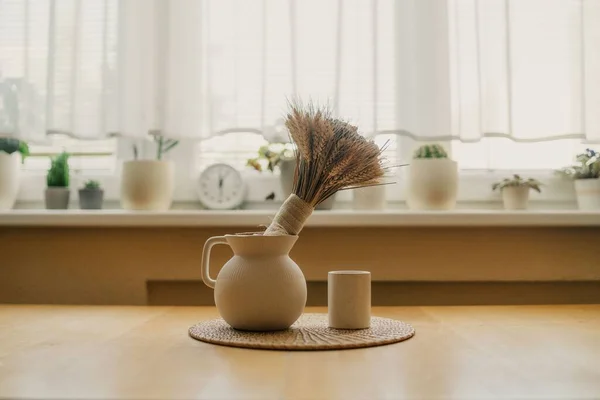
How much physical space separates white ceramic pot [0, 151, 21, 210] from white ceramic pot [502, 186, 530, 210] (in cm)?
142

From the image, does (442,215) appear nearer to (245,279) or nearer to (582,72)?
(582,72)

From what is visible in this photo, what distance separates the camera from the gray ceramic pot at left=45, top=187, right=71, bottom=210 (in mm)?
1853

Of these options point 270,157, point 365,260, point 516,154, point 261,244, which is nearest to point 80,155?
point 270,157

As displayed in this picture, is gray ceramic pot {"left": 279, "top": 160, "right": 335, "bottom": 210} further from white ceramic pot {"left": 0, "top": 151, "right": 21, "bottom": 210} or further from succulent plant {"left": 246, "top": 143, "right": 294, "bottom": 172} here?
white ceramic pot {"left": 0, "top": 151, "right": 21, "bottom": 210}

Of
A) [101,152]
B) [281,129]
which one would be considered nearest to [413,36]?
[281,129]

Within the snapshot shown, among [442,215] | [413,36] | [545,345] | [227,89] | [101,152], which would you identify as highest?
[413,36]

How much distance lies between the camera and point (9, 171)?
6.14 feet

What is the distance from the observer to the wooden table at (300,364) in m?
0.64

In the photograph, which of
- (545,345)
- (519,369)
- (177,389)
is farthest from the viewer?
(545,345)

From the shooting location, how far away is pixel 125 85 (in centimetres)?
180

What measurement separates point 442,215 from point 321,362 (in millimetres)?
916

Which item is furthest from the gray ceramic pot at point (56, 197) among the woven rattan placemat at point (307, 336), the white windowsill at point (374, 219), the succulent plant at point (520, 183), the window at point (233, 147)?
the succulent plant at point (520, 183)

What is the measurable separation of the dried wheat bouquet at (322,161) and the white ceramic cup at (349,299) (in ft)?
0.34

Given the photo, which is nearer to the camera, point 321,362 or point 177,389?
point 177,389
